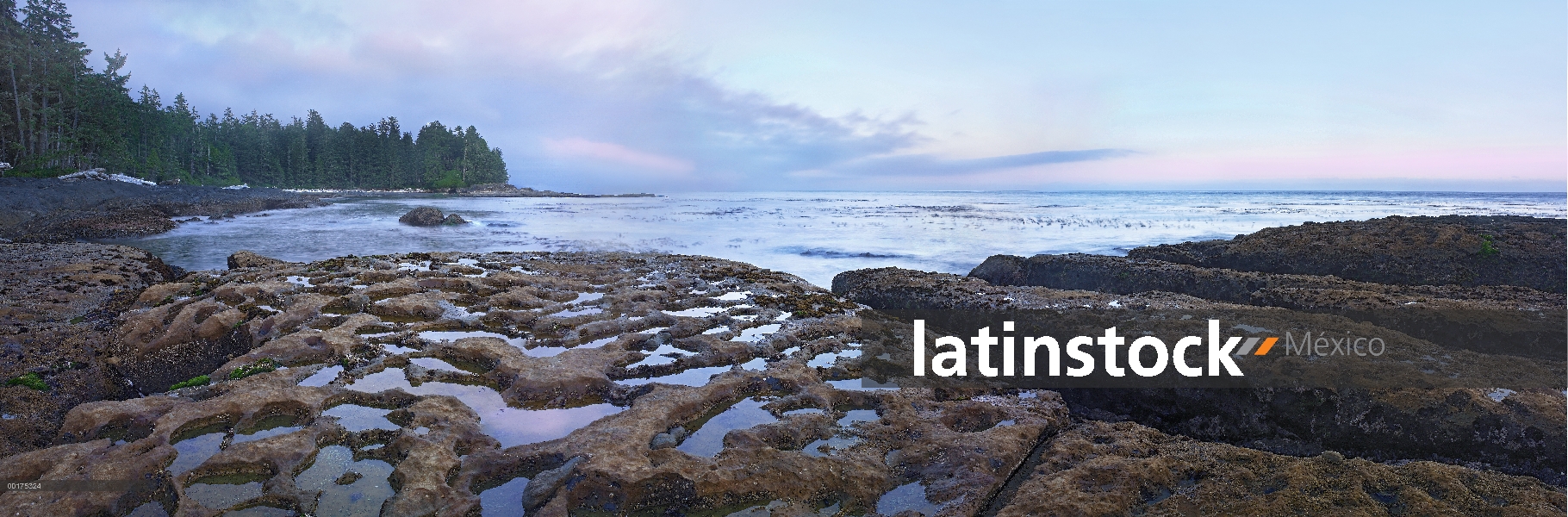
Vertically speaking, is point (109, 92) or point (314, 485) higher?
point (109, 92)

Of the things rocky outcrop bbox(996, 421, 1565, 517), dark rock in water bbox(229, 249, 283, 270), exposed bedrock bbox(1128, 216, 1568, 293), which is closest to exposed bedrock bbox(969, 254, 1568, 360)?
exposed bedrock bbox(1128, 216, 1568, 293)

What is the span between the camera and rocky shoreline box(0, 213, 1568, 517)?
11.2 feet

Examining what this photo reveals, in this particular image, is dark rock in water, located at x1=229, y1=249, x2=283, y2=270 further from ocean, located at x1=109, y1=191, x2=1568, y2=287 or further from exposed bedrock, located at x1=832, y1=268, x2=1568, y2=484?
exposed bedrock, located at x1=832, y1=268, x2=1568, y2=484

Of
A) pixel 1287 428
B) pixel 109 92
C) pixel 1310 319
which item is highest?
pixel 109 92

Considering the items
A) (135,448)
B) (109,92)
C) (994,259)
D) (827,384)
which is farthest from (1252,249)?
(109,92)

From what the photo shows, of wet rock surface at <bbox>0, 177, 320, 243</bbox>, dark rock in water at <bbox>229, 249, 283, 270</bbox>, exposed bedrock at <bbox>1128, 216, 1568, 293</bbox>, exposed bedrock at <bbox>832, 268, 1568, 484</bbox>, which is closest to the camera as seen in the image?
exposed bedrock at <bbox>832, 268, 1568, 484</bbox>

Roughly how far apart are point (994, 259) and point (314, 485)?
1172 cm

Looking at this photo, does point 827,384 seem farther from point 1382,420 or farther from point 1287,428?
point 1382,420

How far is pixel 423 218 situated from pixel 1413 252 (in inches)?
1317

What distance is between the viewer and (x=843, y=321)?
299 inches

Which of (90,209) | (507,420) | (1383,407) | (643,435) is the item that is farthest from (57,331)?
(90,209)

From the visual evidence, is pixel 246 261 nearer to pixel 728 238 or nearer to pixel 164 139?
pixel 728 238

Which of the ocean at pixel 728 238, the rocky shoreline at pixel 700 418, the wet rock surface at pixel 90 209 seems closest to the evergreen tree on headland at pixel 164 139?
the wet rock surface at pixel 90 209

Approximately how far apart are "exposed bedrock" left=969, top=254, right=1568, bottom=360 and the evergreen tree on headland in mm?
57766
